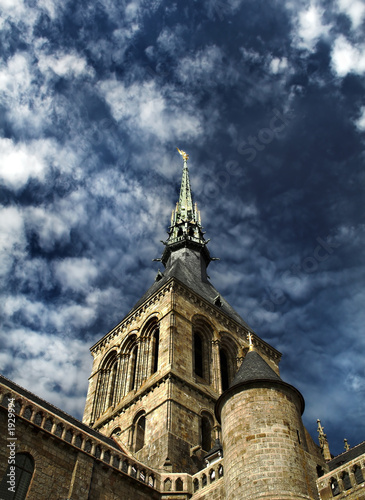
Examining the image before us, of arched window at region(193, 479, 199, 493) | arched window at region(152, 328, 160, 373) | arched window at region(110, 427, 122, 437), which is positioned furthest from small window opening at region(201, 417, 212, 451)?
arched window at region(193, 479, 199, 493)

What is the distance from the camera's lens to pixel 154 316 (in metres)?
31.5

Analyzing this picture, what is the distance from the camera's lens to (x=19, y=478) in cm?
1542

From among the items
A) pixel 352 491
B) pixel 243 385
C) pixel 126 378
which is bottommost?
pixel 352 491

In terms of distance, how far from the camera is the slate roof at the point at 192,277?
34969 millimetres

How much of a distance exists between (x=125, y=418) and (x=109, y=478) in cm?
894

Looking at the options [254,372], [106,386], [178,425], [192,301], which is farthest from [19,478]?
[192,301]

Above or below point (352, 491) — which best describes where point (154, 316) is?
above

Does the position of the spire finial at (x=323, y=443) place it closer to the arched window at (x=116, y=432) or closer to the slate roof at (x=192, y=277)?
the slate roof at (x=192, y=277)

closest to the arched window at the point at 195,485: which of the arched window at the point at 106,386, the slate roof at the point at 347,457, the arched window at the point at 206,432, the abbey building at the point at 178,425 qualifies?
the abbey building at the point at 178,425

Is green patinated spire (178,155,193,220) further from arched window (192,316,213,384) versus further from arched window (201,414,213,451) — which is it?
arched window (201,414,213,451)

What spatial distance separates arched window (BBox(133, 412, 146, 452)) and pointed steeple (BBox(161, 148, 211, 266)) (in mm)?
19396

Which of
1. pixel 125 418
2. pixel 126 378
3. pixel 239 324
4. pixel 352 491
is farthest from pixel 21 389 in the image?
pixel 239 324

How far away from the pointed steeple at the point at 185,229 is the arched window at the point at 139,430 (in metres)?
19.4

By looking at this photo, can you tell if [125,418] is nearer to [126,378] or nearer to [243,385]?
[126,378]
